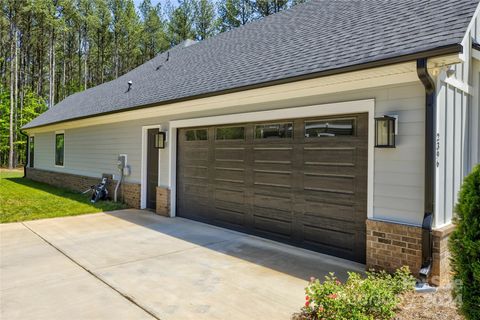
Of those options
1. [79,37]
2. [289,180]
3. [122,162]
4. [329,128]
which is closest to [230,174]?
[289,180]

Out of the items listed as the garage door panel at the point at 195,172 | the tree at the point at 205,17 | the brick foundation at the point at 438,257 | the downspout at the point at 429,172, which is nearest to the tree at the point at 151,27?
Answer: the tree at the point at 205,17

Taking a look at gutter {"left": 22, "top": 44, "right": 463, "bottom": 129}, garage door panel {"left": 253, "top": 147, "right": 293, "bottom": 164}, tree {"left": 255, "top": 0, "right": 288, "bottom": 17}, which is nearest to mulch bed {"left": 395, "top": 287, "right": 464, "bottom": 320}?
gutter {"left": 22, "top": 44, "right": 463, "bottom": 129}

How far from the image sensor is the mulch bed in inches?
122

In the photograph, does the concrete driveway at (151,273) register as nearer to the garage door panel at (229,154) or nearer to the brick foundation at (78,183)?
the garage door panel at (229,154)

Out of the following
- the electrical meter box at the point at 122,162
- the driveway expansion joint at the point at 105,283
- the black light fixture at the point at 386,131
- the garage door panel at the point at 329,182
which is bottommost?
the driveway expansion joint at the point at 105,283

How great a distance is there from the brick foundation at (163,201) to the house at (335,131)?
29mm

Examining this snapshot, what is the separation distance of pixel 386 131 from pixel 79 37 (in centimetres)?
3564

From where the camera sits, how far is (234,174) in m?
7.07

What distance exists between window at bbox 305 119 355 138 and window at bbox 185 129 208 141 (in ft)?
9.59

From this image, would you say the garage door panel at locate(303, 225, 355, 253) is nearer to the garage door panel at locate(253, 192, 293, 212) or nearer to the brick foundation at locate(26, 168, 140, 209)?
the garage door panel at locate(253, 192, 293, 212)

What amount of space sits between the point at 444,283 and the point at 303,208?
2243 millimetres

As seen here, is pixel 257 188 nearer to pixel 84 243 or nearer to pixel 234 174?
pixel 234 174

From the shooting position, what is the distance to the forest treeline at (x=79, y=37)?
1053 inches

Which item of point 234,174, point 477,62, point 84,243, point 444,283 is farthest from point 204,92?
point 444,283
